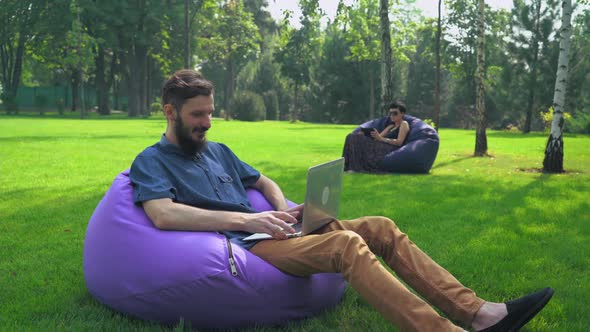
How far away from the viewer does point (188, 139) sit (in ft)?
11.4

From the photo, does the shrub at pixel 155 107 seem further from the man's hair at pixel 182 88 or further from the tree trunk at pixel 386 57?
the man's hair at pixel 182 88

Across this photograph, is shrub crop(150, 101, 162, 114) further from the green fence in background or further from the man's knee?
the man's knee

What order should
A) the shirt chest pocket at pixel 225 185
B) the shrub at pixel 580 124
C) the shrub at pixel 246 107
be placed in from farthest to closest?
the shrub at pixel 246 107 < the shrub at pixel 580 124 < the shirt chest pocket at pixel 225 185

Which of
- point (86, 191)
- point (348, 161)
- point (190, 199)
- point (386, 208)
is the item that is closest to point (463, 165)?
point (348, 161)

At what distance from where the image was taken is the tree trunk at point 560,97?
10734 mm

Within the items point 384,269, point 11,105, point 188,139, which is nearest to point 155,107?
point 11,105

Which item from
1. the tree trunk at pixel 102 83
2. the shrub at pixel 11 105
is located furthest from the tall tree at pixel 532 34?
the shrub at pixel 11 105

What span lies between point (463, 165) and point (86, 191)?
26.4ft

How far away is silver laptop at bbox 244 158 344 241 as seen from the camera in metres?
3.03

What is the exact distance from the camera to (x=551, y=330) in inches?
127

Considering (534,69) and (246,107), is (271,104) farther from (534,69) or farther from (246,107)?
(534,69)

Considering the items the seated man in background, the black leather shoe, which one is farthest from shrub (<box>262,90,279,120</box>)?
the black leather shoe

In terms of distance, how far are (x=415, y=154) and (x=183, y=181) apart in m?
7.62

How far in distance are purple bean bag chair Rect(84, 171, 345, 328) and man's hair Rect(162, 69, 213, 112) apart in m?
0.71
